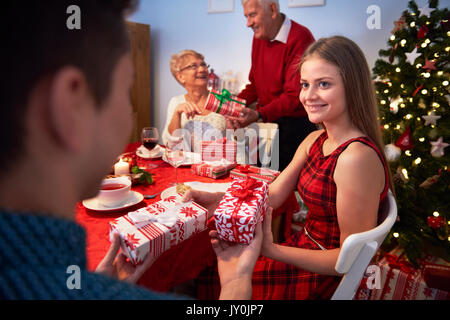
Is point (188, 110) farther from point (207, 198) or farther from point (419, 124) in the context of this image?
point (419, 124)

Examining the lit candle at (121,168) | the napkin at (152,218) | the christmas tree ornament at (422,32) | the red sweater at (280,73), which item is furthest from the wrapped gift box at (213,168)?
the christmas tree ornament at (422,32)

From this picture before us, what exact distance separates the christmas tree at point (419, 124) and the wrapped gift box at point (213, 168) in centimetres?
139

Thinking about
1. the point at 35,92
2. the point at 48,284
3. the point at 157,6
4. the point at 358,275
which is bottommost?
the point at 358,275

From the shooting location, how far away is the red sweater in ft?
7.63

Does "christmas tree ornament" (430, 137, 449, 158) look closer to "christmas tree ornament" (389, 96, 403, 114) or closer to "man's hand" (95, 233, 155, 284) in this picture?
"christmas tree ornament" (389, 96, 403, 114)

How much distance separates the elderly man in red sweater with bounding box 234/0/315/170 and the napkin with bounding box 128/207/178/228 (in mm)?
1387

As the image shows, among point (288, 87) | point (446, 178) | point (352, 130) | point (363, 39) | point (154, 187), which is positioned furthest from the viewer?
point (363, 39)

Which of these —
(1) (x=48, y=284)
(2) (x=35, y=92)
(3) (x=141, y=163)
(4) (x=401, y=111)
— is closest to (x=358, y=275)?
(1) (x=48, y=284)

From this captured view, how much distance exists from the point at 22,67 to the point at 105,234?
0.80m

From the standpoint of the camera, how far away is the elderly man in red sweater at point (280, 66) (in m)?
2.33

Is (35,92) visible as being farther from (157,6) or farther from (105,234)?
(157,6)

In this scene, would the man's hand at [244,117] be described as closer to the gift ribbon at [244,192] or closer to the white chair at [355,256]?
the gift ribbon at [244,192]

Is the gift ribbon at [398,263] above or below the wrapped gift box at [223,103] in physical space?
below

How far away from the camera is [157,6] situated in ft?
13.2
